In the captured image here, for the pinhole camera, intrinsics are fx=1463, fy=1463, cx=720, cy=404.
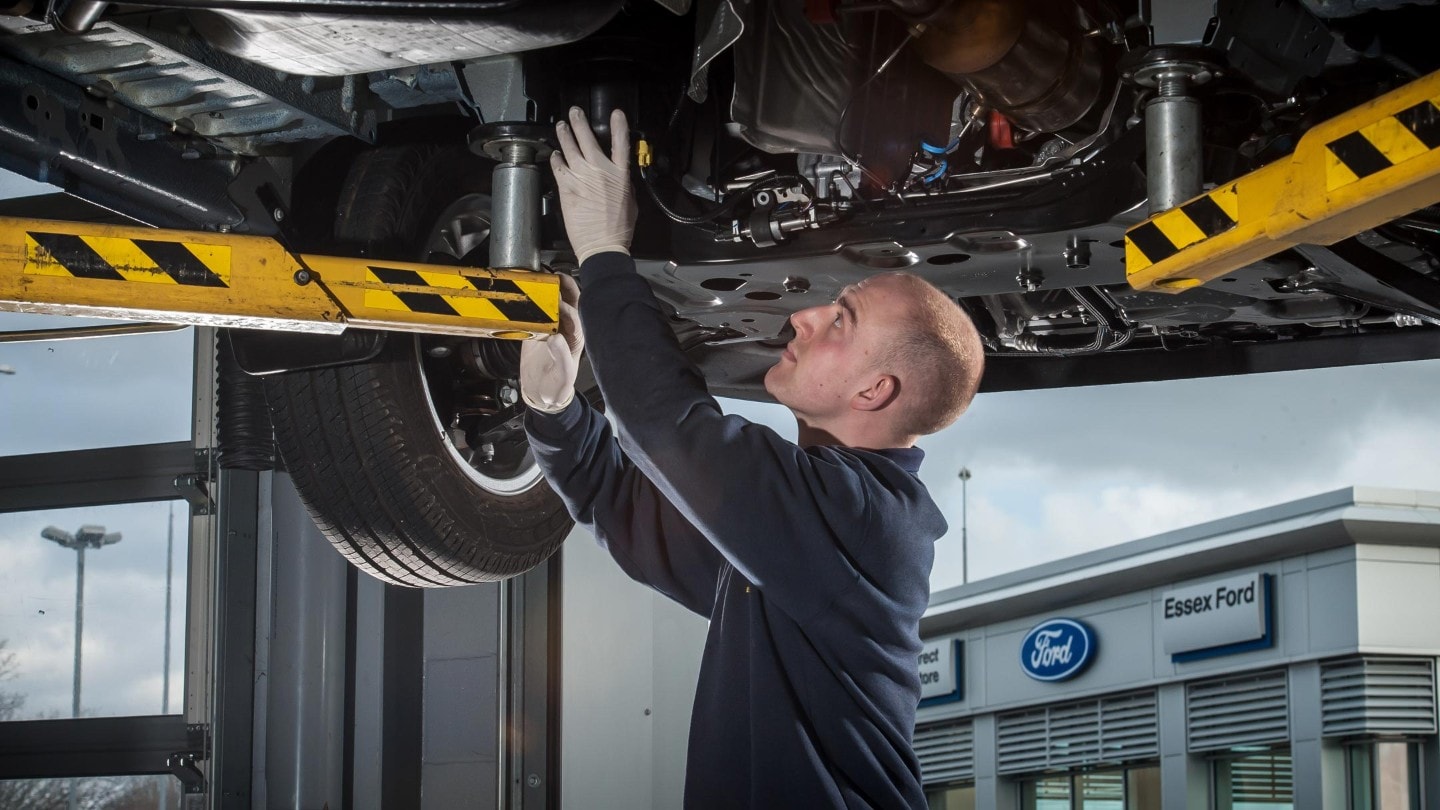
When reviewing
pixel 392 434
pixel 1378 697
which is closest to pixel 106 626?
pixel 392 434

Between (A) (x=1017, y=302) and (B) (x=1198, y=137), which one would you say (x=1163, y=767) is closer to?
(A) (x=1017, y=302)

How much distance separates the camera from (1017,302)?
3.38 m

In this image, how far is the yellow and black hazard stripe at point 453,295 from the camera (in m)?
2.29

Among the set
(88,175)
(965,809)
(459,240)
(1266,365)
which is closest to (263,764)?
(459,240)

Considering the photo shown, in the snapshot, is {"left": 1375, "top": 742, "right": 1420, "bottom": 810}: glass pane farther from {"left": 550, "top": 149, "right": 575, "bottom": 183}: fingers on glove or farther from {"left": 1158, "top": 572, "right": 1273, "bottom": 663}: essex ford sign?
{"left": 550, "top": 149, "right": 575, "bottom": 183}: fingers on glove

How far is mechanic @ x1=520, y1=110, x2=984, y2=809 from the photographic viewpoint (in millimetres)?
1905

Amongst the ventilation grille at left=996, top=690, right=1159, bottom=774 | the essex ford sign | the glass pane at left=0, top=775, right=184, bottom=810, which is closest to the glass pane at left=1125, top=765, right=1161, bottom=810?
the ventilation grille at left=996, top=690, right=1159, bottom=774

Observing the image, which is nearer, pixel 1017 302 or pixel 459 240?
pixel 459 240

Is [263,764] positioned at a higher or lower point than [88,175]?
lower

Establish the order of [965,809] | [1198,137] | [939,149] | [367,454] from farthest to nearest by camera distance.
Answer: [965,809], [367,454], [939,149], [1198,137]

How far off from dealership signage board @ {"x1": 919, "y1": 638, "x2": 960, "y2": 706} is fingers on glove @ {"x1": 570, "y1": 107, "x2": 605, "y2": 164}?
17.8 metres

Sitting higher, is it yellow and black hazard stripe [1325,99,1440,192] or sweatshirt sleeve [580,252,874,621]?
yellow and black hazard stripe [1325,99,1440,192]

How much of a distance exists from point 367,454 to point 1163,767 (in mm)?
14684

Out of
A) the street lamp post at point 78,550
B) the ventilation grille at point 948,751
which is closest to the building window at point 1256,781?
the ventilation grille at point 948,751
